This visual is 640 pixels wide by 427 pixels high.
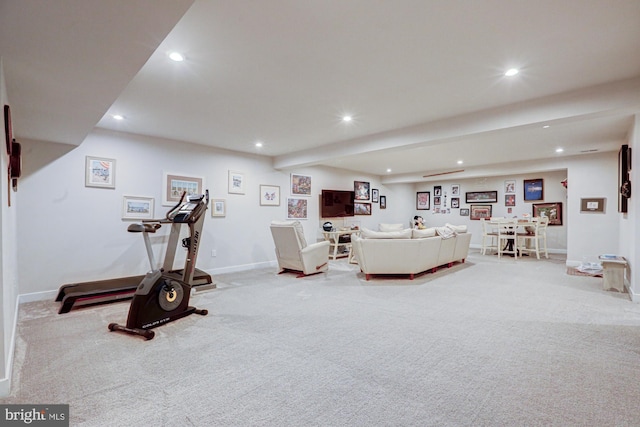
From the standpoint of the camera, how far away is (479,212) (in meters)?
9.90

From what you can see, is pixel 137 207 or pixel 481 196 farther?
pixel 481 196

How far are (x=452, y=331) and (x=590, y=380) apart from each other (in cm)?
103

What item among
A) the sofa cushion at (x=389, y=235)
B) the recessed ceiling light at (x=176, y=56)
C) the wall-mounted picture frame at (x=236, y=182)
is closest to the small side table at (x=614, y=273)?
the sofa cushion at (x=389, y=235)

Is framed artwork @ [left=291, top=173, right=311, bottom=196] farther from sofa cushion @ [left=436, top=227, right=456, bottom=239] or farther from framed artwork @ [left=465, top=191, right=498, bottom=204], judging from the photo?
framed artwork @ [left=465, top=191, right=498, bottom=204]

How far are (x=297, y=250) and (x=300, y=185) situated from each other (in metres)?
2.49

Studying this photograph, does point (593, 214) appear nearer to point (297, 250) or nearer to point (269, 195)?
point (297, 250)

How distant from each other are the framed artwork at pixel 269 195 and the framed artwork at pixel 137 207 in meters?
2.23

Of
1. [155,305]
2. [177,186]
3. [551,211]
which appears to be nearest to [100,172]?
[177,186]

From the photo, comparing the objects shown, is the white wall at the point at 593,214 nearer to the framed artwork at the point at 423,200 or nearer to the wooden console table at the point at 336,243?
the wooden console table at the point at 336,243

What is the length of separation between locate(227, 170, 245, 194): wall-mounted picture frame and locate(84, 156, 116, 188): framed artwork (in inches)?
77.3

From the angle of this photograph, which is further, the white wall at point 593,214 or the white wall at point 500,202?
the white wall at point 500,202

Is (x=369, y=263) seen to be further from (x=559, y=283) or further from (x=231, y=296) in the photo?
(x=559, y=283)

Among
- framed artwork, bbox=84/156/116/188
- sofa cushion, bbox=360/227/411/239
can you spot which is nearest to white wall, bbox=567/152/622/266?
sofa cushion, bbox=360/227/411/239

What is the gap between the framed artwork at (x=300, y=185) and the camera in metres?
7.31
